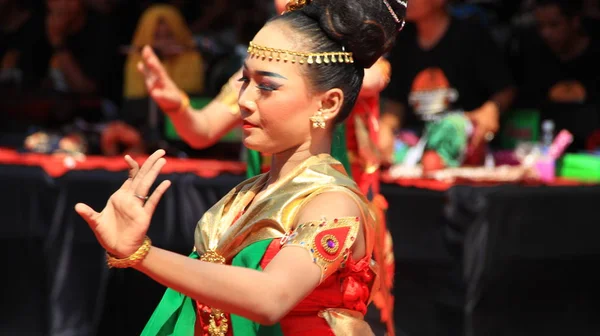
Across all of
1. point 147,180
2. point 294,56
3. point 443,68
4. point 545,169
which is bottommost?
point 545,169

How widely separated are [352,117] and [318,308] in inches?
42.8

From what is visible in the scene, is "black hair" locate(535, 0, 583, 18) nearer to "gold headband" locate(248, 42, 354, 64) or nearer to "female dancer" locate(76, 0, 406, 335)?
"female dancer" locate(76, 0, 406, 335)

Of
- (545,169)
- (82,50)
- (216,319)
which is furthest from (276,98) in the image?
(82,50)

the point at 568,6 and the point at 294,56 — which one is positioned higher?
the point at 294,56

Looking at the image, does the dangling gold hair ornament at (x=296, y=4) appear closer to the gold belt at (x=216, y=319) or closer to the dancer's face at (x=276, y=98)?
the dancer's face at (x=276, y=98)

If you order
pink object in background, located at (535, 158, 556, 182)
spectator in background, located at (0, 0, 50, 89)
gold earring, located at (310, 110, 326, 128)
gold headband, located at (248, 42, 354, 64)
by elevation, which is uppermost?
gold headband, located at (248, 42, 354, 64)

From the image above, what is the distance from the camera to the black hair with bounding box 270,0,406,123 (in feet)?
7.07

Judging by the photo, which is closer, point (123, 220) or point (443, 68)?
point (123, 220)

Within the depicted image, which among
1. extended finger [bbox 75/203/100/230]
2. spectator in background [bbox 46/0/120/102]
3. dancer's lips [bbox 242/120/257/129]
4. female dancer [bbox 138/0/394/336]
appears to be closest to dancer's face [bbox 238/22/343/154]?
dancer's lips [bbox 242/120/257/129]

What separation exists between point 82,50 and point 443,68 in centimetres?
270

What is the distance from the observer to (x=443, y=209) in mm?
4246

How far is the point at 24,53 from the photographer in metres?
7.54

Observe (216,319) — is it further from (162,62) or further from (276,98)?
(162,62)

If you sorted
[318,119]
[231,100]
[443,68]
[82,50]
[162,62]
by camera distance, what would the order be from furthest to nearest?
1. [82,50]
2. [162,62]
3. [443,68]
4. [231,100]
5. [318,119]
